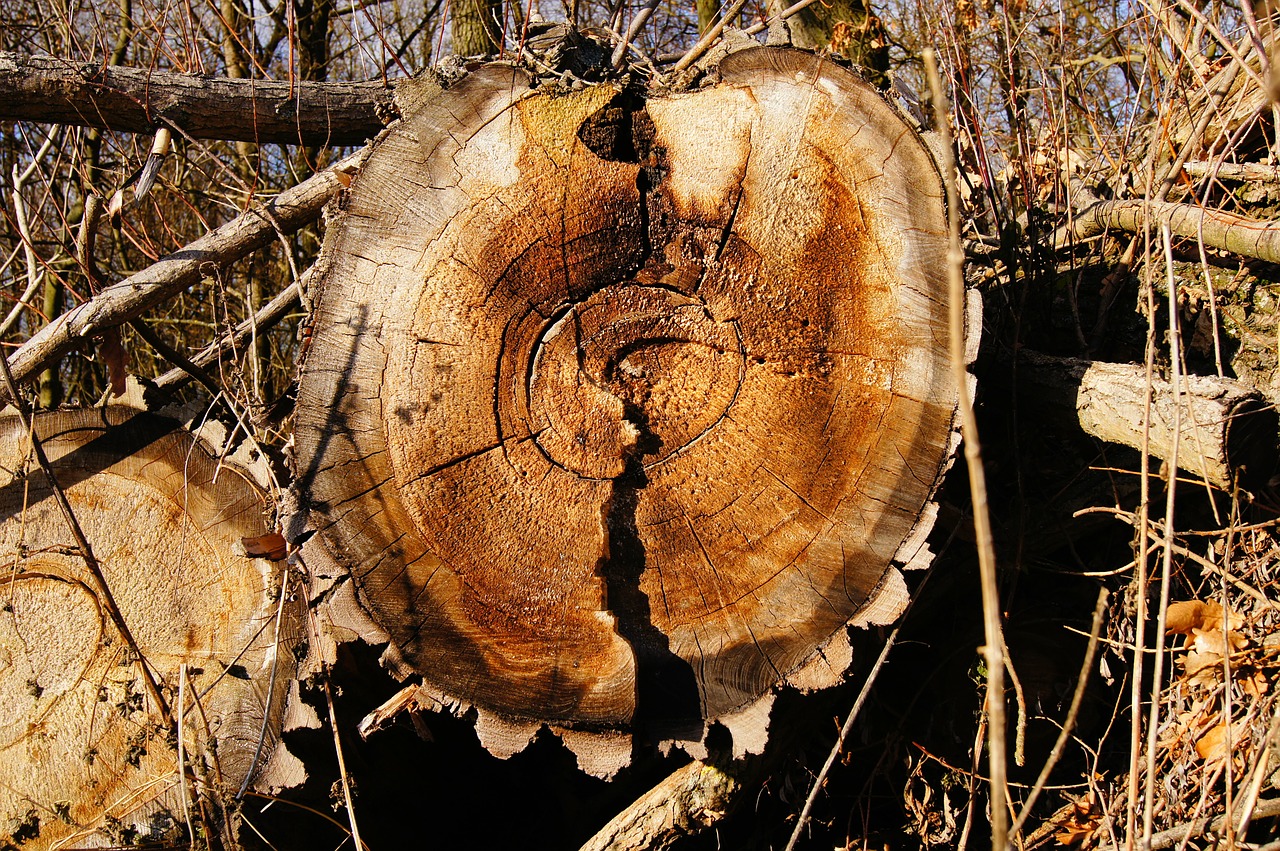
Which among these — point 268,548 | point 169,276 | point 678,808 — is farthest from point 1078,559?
point 169,276

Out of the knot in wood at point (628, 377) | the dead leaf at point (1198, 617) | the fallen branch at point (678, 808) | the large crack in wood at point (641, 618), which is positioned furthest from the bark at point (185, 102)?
the dead leaf at point (1198, 617)

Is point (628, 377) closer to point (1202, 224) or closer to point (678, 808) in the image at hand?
point (678, 808)

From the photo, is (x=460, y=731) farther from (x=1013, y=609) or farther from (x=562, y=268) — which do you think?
(x=1013, y=609)

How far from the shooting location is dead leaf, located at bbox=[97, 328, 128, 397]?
7.90ft

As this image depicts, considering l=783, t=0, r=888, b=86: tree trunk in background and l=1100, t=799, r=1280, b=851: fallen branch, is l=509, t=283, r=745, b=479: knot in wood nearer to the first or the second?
l=1100, t=799, r=1280, b=851: fallen branch

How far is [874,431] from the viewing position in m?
1.81

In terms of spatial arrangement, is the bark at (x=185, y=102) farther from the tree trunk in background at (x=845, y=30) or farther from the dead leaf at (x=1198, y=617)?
the dead leaf at (x=1198, y=617)

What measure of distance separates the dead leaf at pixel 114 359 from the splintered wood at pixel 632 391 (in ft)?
3.30

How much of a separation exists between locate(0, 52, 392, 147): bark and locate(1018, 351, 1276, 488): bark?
207 cm

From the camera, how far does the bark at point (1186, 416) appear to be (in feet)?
Answer: 5.61

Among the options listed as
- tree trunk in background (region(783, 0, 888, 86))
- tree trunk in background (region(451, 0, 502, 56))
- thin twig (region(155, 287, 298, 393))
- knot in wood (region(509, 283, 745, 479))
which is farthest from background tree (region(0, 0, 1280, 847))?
tree trunk in background (region(451, 0, 502, 56))

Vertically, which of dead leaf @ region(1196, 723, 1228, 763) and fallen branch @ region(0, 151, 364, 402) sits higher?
fallen branch @ region(0, 151, 364, 402)

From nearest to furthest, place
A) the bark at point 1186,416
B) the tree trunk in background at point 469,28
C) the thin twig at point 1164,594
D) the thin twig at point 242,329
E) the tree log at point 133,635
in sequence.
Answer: the thin twig at point 1164,594 → the bark at point 1186,416 → the tree log at point 133,635 → the thin twig at point 242,329 → the tree trunk in background at point 469,28

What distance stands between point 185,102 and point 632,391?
1.94 metres
